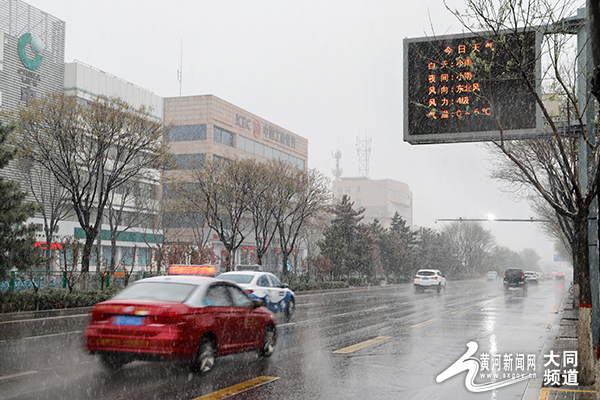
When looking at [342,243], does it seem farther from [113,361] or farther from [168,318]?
[168,318]

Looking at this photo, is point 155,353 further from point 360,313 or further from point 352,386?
point 360,313

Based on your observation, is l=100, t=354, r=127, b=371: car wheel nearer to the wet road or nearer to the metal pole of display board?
the wet road

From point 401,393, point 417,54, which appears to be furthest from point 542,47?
point 401,393

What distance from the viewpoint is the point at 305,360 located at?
10133 millimetres

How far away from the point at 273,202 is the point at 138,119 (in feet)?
47.3

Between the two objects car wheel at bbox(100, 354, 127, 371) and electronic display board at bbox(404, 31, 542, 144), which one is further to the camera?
electronic display board at bbox(404, 31, 542, 144)

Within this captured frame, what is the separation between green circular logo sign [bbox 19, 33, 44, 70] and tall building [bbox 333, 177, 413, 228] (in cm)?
9904

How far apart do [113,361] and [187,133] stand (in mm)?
56743

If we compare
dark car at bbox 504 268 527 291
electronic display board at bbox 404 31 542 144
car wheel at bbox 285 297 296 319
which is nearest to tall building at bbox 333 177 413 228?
dark car at bbox 504 268 527 291

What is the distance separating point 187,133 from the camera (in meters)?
63.5

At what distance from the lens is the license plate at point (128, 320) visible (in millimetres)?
7934

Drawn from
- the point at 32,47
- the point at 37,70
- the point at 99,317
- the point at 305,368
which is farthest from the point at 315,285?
the point at 99,317

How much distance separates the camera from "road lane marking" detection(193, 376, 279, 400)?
7086 mm

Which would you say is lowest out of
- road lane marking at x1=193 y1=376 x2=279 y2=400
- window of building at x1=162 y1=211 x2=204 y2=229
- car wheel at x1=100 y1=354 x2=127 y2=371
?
road lane marking at x1=193 y1=376 x2=279 y2=400
